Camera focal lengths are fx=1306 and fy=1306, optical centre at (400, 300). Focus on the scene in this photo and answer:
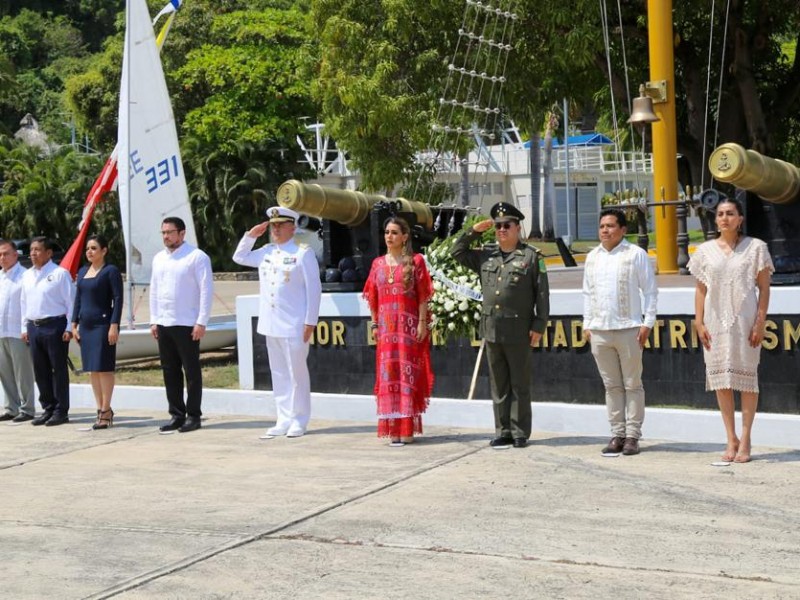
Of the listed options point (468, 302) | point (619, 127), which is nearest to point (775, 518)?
point (468, 302)

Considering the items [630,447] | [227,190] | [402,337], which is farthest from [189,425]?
[227,190]

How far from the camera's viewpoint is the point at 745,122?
22.1m

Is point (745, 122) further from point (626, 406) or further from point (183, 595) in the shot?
point (183, 595)

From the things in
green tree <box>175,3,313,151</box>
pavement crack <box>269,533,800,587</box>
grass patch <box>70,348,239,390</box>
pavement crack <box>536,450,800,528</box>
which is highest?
green tree <box>175,3,313,151</box>

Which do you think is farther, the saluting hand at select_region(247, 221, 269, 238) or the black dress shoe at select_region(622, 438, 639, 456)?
the saluting hand at select_region(247, 221, 269, 238)

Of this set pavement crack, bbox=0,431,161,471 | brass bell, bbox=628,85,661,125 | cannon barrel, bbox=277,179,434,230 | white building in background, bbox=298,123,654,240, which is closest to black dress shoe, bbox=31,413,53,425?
pavement crack, bbox=0,431,161,471

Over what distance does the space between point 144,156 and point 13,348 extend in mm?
5079

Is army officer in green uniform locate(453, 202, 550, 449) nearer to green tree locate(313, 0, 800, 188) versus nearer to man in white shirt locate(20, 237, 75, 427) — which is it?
man in white shirt locate(20, 237, 75, 427)

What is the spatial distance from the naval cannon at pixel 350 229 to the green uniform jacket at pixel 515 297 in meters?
3.17

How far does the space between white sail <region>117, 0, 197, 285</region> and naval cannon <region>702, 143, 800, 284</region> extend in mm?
7531

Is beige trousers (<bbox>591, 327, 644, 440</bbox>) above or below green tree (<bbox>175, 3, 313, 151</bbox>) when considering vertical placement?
below

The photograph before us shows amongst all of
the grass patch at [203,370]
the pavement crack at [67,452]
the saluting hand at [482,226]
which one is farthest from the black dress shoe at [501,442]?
the grass patch at [203,370]

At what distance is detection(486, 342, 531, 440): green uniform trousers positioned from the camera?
29.3ft

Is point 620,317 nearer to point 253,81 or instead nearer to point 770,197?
point 770,197
